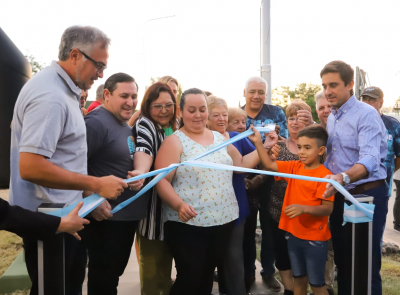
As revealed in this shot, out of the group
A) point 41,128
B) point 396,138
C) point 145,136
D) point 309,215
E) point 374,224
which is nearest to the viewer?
point 41,128

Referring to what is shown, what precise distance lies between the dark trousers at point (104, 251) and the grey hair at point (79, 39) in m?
1.15

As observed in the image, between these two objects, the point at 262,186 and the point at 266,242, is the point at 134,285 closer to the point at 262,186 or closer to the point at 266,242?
the point at 266,242

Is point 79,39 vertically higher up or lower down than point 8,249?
higher up

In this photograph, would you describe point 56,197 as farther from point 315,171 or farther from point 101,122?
point 315,171

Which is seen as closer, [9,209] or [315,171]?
[9,209]

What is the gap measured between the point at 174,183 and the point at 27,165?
3.35ft

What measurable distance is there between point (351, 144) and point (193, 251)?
1407 mm

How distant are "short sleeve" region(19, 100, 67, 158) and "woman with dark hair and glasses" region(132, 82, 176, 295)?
2.43ft

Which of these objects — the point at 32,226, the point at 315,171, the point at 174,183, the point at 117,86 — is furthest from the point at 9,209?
the point at 315,171

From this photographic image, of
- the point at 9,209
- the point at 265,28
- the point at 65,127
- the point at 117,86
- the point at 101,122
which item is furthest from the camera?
the point at 265,28

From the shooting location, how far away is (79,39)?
2074 mm

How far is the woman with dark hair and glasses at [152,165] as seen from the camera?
8.70 feet

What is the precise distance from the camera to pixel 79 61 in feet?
6.91

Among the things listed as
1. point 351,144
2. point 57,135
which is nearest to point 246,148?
point 351,144
